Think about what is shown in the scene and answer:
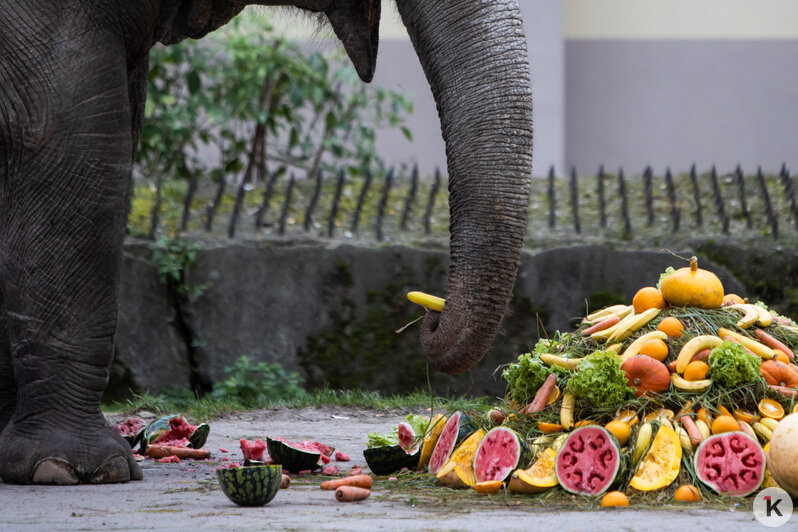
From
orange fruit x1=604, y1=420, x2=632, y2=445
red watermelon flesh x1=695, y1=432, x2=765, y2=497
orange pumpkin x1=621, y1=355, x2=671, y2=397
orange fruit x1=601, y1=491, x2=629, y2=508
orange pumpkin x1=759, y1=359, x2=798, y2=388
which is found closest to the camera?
orange fruit x1=601, y1=491, x2=629, y2=508

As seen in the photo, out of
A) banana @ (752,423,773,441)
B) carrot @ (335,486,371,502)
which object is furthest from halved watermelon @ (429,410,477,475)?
banana @ (752,423,773,441)

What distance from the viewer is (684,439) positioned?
4.03 meters

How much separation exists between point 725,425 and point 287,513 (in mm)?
1607

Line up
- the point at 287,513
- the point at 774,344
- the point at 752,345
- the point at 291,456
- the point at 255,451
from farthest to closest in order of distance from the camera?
the point at 255,451 < the point at 291,456 < the point at 774,344 < the point at 752,345 < the point at 287,513

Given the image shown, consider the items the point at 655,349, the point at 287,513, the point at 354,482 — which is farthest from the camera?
the point at 655,349

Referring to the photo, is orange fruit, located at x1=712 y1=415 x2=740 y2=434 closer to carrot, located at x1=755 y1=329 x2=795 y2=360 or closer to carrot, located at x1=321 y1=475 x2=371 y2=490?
carrot, located at x1=755 y1=329 x2=795 y2=360

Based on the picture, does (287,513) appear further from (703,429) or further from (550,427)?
(703,429)

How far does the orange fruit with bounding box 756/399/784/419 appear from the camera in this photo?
13.7 ft

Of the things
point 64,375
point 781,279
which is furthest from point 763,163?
point 64,375

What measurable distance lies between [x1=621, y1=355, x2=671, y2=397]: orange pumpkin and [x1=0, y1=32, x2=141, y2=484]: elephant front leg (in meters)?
2.08

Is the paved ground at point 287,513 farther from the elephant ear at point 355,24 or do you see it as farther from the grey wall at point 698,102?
the grey wall at point 698,102


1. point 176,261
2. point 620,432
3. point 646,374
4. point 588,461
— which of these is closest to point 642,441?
point 620,432

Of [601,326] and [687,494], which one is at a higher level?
[601,326]

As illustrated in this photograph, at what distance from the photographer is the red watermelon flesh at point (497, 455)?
4.15 meters
